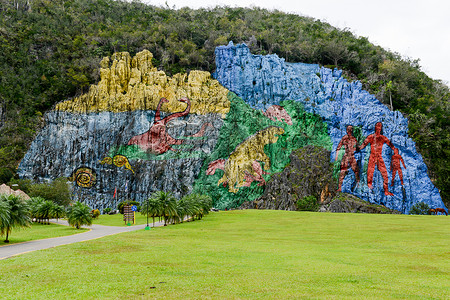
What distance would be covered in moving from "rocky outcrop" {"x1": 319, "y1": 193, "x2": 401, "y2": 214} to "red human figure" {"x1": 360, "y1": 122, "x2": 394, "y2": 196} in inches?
131

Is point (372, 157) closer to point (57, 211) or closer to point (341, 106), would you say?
point (341, 106)

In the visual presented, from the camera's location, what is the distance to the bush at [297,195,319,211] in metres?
56.1

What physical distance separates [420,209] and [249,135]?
32588 millimetres

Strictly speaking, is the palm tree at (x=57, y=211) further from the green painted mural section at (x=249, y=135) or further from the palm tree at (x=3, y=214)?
the green painted mural section at (x=249, y=135)

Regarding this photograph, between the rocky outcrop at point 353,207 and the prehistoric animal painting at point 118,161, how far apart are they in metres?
37.2

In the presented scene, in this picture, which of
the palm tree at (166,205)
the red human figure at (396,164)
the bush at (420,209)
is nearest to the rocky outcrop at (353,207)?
the bush at (420,209)

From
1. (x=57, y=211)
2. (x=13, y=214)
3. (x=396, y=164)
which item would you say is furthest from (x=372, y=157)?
(x=13, y=214)

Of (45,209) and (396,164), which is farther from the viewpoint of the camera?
(396,164)

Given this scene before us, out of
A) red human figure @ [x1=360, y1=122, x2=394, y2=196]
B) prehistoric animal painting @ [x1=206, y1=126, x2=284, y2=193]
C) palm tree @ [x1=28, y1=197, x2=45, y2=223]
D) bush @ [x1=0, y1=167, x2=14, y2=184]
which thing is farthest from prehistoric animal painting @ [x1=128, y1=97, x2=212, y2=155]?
red human figure @ [x1=360, y1=122, x2=394, y2=196]

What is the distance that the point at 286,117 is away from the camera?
222 feet

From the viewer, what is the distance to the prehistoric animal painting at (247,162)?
61.8 meters

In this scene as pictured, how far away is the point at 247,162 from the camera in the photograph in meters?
63.0

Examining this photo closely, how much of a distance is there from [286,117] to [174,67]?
28.3 meters

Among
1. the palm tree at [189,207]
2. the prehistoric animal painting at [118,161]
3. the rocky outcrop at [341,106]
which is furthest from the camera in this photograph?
the prehistoric animal painting at [118,161]
